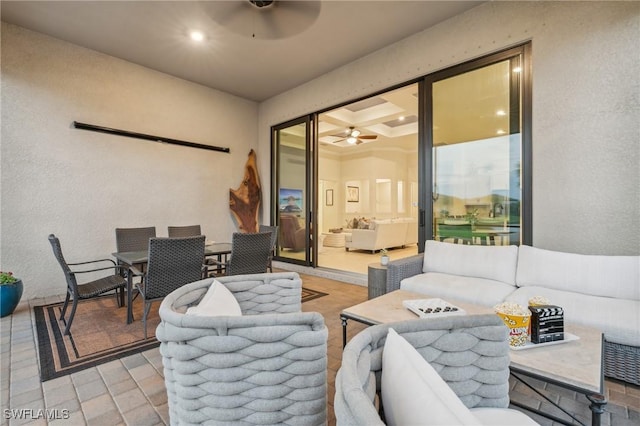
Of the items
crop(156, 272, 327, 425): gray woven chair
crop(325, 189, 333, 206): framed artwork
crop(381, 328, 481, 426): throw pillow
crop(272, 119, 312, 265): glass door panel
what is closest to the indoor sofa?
crop(272, 119, 312, 265): glass door panel

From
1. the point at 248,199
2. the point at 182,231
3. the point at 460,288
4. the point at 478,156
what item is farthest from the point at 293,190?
the point at 460,288

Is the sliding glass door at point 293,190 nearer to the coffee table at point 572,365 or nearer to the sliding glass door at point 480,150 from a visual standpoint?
the sliding glass door at point 480,150

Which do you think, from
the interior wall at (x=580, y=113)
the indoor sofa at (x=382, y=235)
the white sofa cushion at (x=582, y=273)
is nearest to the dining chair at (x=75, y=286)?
the white sofa cushion at (x=582, y=273)

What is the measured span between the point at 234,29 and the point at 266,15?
0.59 m

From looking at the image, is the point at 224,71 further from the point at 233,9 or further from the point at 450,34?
the point at 450,34

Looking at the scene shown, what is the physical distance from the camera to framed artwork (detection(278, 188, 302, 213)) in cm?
578

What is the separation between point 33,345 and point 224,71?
4315 millimetres

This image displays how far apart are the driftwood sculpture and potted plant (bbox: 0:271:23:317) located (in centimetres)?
320

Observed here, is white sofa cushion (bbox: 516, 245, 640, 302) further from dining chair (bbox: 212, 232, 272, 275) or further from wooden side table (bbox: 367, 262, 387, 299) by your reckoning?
dining chair (bbox: 212, 232, 272, 275)

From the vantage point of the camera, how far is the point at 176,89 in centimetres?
518

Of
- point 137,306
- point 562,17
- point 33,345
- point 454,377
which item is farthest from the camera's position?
point 137,306

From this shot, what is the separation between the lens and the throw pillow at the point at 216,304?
118 cm

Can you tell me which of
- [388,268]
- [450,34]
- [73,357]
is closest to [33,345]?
[73,357]

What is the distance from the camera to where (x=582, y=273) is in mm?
2414
